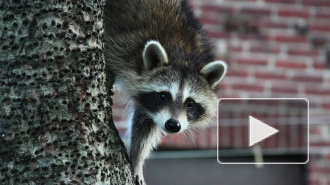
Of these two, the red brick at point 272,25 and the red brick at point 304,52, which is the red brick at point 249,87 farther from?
the red brick at point 272,25

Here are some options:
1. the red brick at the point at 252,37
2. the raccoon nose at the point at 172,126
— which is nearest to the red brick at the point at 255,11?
the red brick at the point at 252,37

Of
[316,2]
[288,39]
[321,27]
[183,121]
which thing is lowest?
[183,121]

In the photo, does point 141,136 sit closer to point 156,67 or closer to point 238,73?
point 156,67

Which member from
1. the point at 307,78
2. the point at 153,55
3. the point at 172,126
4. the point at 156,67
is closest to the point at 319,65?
the point at 307,78

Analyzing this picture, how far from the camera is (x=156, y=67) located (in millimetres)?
4441

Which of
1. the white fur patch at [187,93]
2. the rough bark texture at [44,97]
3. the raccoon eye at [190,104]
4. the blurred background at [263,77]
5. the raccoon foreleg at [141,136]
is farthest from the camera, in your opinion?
the blurred background at [263,77]

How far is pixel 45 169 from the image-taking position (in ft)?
9.61

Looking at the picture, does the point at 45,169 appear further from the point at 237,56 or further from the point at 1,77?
the point at 237,56

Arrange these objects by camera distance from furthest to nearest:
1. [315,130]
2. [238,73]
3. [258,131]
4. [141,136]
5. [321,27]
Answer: [321,27] < [315,130] < [238,73] < [258,131] < [141,136]

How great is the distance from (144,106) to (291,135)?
3.26 meters

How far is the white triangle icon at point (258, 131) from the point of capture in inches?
269

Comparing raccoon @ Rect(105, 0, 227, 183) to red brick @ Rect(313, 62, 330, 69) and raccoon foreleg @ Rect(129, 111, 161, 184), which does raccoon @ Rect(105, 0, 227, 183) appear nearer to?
raccoon foreleg @ Rect(129, 111, 161, 184)

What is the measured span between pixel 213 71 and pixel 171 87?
11.1 inches
